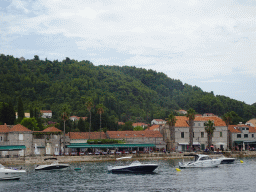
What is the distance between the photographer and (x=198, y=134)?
111 meters

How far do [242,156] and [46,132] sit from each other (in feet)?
183

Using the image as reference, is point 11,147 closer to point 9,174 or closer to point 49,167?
point 49,167

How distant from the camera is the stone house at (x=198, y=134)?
109 m

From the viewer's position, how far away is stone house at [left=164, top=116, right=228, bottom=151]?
10881 cm

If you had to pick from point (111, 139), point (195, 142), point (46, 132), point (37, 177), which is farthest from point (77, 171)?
point (195, 142)

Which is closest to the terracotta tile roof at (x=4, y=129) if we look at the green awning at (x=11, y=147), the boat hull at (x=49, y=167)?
the green awning at (x=11, y=147)

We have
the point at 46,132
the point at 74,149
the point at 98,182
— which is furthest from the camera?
the point at 74,149

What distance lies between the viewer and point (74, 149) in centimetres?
9838

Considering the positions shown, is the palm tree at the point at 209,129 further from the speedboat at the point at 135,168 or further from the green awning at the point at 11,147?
the green awning at the point at 11,147

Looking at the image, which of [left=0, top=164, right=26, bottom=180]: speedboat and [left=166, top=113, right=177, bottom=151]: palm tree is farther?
[left=166, top=113, right=177, bottom=151]: palm tree

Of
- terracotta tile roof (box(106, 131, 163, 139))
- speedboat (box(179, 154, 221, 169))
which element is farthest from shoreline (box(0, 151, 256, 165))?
speedboat (box(179, 154, 221, 169))

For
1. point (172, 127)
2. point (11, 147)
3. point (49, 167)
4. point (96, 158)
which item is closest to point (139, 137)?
point (172, 127)

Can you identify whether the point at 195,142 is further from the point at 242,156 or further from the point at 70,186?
the point at 70,186

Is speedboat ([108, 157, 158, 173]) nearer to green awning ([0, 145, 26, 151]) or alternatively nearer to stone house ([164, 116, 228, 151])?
green awning ([0, 145, 26, 151])
